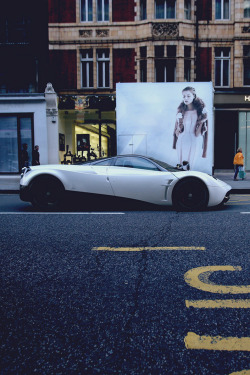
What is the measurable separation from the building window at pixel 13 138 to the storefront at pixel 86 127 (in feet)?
5.90

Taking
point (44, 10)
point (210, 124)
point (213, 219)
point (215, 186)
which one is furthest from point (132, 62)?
point (213, 219)

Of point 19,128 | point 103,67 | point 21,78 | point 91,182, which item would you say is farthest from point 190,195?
point 21,78

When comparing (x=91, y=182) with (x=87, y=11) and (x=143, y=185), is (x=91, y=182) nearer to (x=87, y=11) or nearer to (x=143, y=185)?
(x=143, y=185)

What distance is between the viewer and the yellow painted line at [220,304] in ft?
8.59

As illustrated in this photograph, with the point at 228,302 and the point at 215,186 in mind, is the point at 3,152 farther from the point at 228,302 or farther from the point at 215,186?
the point at 228,302

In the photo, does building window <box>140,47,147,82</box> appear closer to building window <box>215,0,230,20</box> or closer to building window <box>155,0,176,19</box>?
building window <box>155,0,176,19</box>

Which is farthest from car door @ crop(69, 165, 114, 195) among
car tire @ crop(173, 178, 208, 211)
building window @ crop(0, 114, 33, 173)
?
building window @ crop(0, 114, 33, 173)

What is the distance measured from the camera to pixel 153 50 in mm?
19172

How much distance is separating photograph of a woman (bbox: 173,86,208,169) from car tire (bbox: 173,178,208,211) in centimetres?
595

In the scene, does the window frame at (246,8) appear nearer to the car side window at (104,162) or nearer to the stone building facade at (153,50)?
the stone building facade at (153,50)

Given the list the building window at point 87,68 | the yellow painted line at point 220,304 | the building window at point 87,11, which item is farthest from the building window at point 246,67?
the yellow painted line at point 220,304

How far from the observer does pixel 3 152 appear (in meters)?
20.0

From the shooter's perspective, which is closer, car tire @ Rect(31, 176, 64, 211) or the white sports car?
the white sports car

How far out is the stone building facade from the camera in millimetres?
19266
